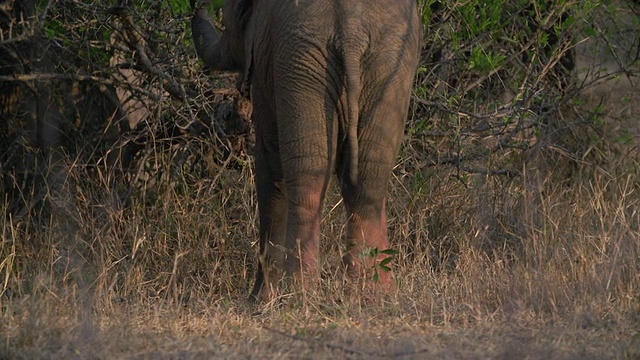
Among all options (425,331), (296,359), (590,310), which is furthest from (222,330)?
(590,310)

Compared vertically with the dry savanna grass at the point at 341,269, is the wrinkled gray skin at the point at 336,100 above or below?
above

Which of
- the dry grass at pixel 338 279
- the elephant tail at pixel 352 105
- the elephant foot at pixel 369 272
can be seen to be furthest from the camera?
the elephant foot at pixel 369 272

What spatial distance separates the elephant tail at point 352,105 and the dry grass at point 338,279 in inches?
26.3

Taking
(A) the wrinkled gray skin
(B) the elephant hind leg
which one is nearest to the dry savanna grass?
(B) the elephant hind leg

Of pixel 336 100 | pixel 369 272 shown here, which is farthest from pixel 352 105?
pixel 369 272

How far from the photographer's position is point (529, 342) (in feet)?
14.9

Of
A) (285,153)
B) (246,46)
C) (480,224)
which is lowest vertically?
(480,224)

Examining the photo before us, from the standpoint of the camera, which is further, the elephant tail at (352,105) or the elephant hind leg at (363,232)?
the elephant hind leg at (363,232)

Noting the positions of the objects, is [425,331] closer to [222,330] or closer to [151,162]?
[222,330]

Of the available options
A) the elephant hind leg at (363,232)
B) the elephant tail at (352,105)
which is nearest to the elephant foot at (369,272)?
the elephant hind leg at (363,232)

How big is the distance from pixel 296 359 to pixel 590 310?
5.02 ft

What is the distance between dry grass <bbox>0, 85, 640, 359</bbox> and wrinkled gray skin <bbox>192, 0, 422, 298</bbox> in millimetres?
365

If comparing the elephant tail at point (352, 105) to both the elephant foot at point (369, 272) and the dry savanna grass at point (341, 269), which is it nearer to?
the elephant foot at point (369, 272)

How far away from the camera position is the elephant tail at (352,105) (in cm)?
506
